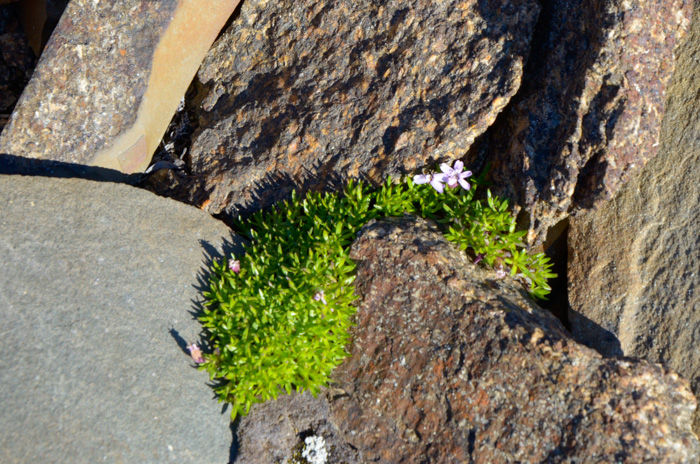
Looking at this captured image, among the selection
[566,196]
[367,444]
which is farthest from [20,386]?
[566,196]

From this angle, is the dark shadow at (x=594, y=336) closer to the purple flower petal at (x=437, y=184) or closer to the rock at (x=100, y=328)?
the purple flower petal at (x=437, y=184)

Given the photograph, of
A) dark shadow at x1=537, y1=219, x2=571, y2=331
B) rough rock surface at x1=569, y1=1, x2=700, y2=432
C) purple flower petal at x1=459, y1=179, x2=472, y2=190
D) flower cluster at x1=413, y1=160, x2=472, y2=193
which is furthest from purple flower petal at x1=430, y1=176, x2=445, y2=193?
rough rock surface at x1=569, y1=1, x2=700, y2=432

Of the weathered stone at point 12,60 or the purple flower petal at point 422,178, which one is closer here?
the purple flower petal at point 422,178

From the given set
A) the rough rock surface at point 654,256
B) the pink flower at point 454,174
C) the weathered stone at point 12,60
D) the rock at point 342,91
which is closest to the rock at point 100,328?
the rock at point 342,91

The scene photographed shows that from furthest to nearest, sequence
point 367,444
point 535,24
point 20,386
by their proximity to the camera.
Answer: point 535,24 < point 367,444 < point 20,386

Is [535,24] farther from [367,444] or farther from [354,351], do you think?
[367,444]

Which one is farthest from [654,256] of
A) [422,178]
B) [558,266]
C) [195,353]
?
[195,353]

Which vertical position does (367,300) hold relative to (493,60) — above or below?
below

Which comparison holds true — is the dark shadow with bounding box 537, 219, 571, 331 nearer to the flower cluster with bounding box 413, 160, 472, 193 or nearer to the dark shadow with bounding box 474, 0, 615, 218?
the dark shadow with bounding box 474, 0, 615, 218
